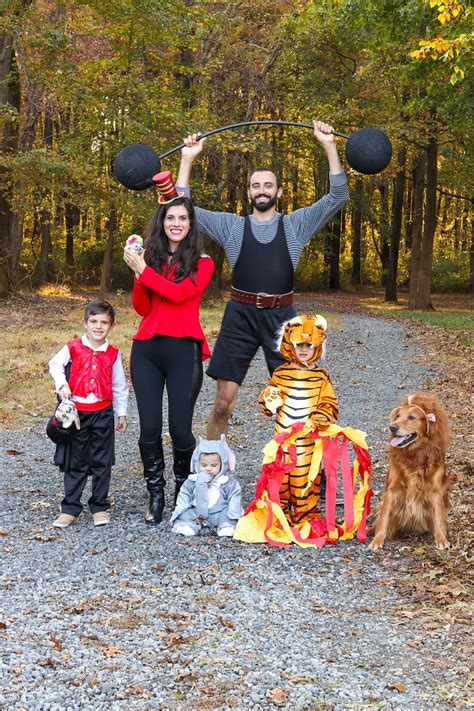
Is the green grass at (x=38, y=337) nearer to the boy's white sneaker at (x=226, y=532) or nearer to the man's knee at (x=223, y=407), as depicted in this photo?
the man's knee at (x=223, y=407)

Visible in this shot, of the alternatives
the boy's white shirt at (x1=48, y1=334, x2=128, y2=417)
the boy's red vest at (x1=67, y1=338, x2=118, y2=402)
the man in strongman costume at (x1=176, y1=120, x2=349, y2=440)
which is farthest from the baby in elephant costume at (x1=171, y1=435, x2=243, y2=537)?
the man in strongman costume at (x1=176, y1=120, x2=349, y2=440)

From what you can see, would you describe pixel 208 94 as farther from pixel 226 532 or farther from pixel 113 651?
pixel 113 651

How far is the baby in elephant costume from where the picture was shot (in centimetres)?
549

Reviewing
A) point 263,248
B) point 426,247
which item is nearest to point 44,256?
point 426,247

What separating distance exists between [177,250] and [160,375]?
860 mm

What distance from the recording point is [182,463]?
19.3ft

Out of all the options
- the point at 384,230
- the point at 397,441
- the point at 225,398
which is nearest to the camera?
the point at 397,441

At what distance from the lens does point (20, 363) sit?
1319 cm

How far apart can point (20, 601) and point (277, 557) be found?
1600 mm

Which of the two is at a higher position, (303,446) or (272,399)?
(272,399)

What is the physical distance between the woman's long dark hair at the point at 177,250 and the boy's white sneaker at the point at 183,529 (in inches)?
65.4

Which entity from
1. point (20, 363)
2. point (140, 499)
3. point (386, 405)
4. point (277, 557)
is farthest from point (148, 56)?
point (277, 557)

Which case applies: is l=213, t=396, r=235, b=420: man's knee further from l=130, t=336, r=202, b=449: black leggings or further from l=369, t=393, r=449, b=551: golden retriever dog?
l=369, t=393, r=449, b=551: golden retriever dog

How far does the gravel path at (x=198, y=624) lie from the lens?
3.40 metres
